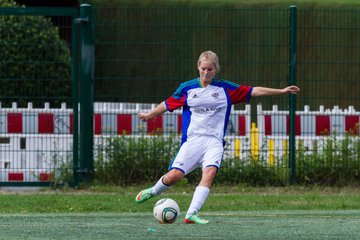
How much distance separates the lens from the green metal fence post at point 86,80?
1412cm

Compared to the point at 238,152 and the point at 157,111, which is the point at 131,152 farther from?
the point at 157,111

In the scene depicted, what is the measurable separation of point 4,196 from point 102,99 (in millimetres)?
1954

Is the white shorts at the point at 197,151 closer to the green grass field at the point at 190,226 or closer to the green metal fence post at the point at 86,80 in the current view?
the green grass field at the point at 190,226

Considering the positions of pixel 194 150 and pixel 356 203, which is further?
pixel 356 203

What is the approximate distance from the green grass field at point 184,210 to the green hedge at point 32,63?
1.32m

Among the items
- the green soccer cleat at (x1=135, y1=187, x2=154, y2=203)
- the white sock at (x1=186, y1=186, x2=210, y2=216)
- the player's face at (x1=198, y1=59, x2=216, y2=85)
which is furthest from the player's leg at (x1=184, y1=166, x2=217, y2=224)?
the player's face at (x1=198, y1=59, x2=216, y2=85)

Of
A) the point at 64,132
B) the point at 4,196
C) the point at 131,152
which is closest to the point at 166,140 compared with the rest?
the point at 131,152

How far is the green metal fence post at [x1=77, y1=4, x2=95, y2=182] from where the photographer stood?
14.1 meters

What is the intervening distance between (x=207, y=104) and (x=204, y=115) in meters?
0.11

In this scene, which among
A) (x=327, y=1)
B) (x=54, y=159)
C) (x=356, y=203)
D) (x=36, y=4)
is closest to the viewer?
(x=356, y=203)

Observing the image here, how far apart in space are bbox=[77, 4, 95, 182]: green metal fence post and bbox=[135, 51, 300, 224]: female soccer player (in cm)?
390

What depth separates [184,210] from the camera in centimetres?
1224

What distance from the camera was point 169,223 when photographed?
10.1 m

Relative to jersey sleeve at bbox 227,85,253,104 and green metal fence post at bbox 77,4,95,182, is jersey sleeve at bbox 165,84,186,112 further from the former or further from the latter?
green metal fence post at bbox 77,4,95,182
